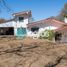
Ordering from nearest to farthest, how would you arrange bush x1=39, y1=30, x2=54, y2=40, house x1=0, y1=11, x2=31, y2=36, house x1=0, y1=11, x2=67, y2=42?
bush x1=39, y1=30, x2=54, y2=40 → house x1=0, y1=11, x2=67, y2=42 → house x1=0, y1=11, x2=31, y2=36

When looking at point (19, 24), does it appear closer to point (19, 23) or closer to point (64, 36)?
point (19, 23)

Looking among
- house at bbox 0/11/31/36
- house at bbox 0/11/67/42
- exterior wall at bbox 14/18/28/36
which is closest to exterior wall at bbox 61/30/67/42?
house at bbox 0/11/67/42

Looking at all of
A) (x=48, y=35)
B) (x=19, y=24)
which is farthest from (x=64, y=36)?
(x=19, y=24)

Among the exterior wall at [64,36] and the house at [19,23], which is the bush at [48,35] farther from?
the house at [19,23]

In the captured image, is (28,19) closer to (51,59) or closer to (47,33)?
(47,33)

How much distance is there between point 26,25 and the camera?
44875mm

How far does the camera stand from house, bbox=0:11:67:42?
42906 mm

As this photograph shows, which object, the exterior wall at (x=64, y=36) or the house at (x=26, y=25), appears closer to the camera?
the exterior wall at (x=64, y=36)

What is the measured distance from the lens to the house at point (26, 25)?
4291 centimetres

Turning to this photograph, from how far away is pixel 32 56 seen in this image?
57.5 ft

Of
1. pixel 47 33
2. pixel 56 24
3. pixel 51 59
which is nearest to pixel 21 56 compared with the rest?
pixel 51 59

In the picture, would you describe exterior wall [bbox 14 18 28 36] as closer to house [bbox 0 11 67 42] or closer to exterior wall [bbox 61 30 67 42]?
house [bbox 0 11 67 42]

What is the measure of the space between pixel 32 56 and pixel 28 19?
28182 mm

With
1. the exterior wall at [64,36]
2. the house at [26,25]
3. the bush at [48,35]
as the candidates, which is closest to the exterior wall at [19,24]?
the house at [26,25]
